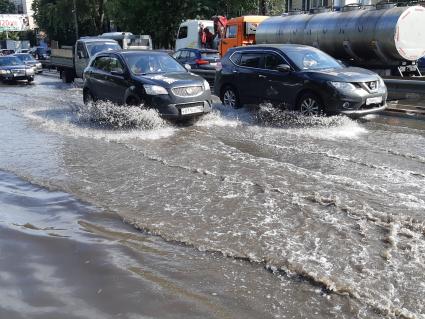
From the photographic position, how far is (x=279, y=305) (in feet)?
11.4

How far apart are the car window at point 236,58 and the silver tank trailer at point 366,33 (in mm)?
5865

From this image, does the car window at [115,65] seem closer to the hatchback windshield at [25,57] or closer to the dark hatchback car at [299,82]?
the dark hatchback car at [299,82]

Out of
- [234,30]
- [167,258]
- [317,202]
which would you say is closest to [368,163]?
[317,202]

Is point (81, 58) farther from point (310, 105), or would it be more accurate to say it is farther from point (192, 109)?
point (310, 105)

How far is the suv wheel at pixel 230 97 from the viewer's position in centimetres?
1233

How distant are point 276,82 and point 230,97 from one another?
182cm

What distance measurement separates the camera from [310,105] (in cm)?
1030

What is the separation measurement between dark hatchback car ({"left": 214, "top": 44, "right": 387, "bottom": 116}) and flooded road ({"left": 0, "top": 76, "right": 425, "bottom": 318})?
1.61 ft

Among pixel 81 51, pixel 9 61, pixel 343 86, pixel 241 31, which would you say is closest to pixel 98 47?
pixel 81 51

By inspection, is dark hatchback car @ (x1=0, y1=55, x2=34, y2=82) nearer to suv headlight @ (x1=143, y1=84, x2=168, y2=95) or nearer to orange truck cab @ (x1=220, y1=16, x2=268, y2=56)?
orange truck cab @ (x1=220, y1=16, x2=268, y2=56)

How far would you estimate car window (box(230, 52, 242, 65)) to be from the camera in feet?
40.6

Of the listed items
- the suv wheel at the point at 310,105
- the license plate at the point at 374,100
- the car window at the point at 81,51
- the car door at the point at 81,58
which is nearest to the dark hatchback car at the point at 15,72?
the car door at the point at 81,58

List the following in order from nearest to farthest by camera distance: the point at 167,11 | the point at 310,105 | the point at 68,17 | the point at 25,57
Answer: the point at 310,105 < the point at 25,57 < the point at 167,11 < the point at 68,17

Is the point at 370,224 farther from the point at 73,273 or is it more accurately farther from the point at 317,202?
the point at 73,273
